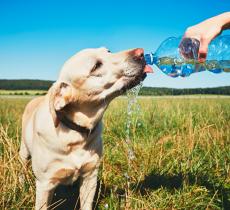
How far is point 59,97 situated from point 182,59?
1.27m

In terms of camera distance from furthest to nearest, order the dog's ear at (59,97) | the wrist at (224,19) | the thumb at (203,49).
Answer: the dog's ear at (59,97) → the wrist at (224,19) → the thumb at (203,49)

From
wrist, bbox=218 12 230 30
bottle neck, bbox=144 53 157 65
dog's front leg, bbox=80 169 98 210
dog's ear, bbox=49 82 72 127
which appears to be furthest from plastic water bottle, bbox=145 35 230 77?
dog's front leg, bbox=80 169 98 210

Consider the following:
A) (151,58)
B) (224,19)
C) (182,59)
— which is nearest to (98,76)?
(151,58)

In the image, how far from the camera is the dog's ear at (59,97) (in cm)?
329

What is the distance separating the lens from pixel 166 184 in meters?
3.96

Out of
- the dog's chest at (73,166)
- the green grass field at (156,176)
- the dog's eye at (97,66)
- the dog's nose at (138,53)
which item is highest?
the dog's nose at (138,53)

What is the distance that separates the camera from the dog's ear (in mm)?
3294

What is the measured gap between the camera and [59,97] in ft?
11.0

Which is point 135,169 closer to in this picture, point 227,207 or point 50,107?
point 227,207

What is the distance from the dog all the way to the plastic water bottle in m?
0.27

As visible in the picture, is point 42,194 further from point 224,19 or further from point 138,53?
point 224,19

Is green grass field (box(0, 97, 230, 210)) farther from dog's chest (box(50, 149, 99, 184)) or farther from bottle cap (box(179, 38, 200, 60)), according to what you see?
bottle cap (box(179, 38, 200, 60))

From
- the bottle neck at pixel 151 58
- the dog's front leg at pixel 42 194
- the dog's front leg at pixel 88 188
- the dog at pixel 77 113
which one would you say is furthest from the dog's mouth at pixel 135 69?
the dog's front leg at pixel 42 194

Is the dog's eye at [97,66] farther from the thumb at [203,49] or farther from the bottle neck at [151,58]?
the thumb at [203,49]
